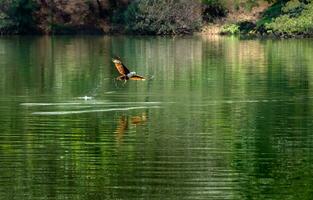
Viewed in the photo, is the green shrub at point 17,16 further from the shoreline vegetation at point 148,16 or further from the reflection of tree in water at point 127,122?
the reflection of tree in water at point 127,122

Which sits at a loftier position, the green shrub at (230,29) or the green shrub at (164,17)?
the green shrub at (164,17)

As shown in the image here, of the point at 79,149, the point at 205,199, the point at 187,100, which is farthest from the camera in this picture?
the point at 187,100

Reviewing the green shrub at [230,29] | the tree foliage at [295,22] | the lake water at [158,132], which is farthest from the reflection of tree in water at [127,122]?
the green shrub at [230,29]

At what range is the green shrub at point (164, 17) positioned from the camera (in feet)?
239

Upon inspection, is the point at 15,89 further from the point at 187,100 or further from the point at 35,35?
the point at 35,35

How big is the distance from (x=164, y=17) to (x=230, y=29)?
4466 millimetres

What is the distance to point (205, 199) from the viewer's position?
13.5 m

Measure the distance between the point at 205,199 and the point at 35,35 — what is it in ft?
207

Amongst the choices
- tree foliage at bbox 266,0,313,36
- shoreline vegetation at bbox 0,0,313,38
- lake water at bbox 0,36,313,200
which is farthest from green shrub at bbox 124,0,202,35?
lake water at bbox 0,36,313,200

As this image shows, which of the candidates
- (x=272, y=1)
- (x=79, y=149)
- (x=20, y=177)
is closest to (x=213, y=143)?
(x=79, y=149)

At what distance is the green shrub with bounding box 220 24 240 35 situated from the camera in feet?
237

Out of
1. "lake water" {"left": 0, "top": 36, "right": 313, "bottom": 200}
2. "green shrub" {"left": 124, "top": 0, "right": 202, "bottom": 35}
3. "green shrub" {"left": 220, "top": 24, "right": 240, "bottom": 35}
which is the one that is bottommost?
"lake water" {"left": 0, "top": 36, "right": 313, "bottom": 200}

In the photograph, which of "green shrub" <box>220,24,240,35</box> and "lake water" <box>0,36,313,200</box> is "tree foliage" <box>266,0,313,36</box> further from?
"lake water" <box>0,36,313,200</box>

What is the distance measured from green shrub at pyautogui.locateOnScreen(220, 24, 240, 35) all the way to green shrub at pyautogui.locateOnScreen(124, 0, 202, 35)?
1.85m
